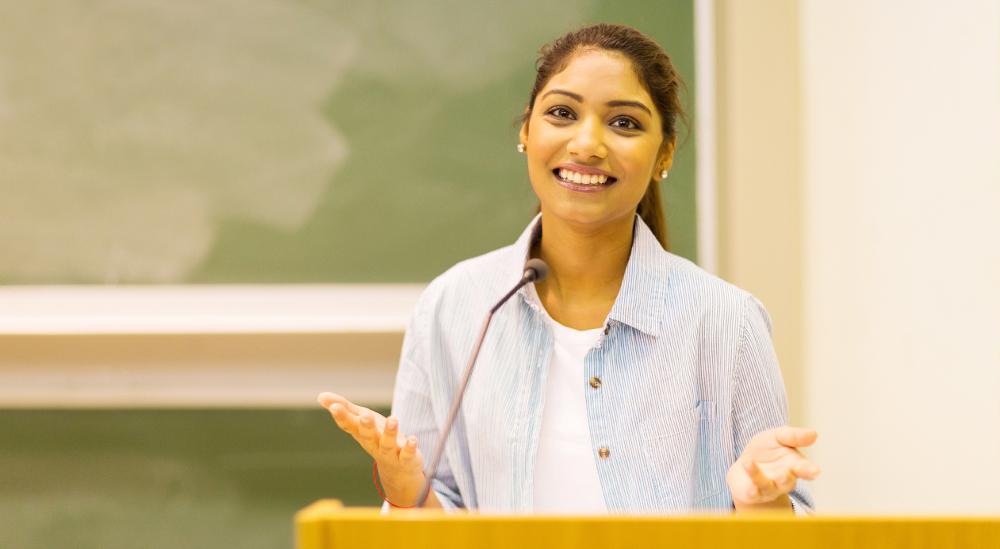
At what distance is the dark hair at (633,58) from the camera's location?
1358 millimetres

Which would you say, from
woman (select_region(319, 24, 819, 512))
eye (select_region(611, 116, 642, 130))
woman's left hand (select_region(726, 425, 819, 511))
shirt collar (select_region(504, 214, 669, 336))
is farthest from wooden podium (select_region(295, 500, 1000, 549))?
eye (select_region(611, 116, 642, 130))

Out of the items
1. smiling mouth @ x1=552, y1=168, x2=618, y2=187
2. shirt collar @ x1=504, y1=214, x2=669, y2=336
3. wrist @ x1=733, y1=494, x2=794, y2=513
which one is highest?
smiling mouth @ x1=552, y1=168, x2=618, y2=187

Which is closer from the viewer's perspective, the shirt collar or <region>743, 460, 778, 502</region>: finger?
<region>743, 460, 778, 502</region>: finger

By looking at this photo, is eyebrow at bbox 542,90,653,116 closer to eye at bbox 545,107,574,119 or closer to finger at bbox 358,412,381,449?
eye at bbox 545,107,574,119

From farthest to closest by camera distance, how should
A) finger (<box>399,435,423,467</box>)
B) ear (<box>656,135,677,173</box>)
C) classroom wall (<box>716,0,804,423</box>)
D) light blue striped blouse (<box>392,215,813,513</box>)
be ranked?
classroom wall (<box>716,0,804,423</box>) → ear (<box>656,135,677,173</box>) → light blue striped blouse (<box>392,215,813,513</box>) → finger (<box>399,435,423,467</box>)

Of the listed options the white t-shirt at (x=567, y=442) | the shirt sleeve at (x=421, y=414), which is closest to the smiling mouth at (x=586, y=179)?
the white t-shirt at (x=567, y=442)

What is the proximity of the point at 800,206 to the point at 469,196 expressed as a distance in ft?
2.44

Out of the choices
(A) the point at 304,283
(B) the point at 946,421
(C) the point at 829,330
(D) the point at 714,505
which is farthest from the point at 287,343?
(B) the point at 946,421

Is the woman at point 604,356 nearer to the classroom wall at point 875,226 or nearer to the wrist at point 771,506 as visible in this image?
the wrist at point 771,506

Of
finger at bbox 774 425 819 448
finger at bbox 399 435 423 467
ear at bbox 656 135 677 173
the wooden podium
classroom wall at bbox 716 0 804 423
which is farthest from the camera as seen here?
classroom wall at bbox 716 0 804 423

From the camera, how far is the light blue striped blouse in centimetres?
130

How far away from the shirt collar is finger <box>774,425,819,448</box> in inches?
14.2

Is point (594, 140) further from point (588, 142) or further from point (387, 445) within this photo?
point (387, 445)

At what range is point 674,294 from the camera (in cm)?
138
